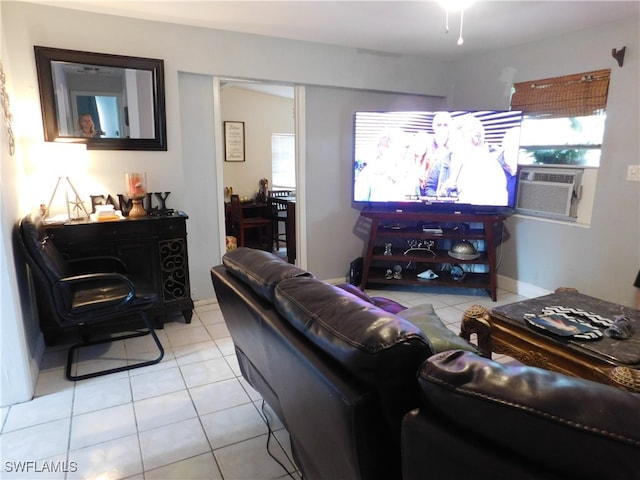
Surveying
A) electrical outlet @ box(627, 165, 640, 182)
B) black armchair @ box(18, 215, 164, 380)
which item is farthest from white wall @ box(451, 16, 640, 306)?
black armchair @ box(18, 215, 164, 380)

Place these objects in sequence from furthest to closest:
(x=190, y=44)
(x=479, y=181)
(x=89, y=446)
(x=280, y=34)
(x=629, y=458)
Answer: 1. (x=479, y=181)
2. (x=280, y=34)
3. (x=190, y=44)
4. (x=89, y=446)
5. (x=629, y=458)

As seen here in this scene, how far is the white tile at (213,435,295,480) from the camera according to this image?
1692mm

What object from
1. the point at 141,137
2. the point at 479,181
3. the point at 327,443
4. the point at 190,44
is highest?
the point at 190,44

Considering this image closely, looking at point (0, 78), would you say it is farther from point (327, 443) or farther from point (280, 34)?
point (327, 443)

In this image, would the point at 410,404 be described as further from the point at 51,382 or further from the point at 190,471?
the point at 51,382

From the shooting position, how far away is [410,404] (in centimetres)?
93

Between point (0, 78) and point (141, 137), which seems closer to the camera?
point (0, 78)

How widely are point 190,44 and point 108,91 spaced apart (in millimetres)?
714

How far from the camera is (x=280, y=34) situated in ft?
11.0

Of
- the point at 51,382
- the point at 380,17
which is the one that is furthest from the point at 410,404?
the point at 380,17

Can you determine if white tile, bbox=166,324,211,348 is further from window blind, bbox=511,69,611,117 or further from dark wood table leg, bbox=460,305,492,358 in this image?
window blind, bbox=511,69,611,117

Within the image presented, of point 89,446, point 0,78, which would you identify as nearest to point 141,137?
point 0,78

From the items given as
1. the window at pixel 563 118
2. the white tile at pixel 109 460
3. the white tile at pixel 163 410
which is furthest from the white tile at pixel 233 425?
the window at pixel 563 118

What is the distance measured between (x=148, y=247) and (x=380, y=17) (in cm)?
236
